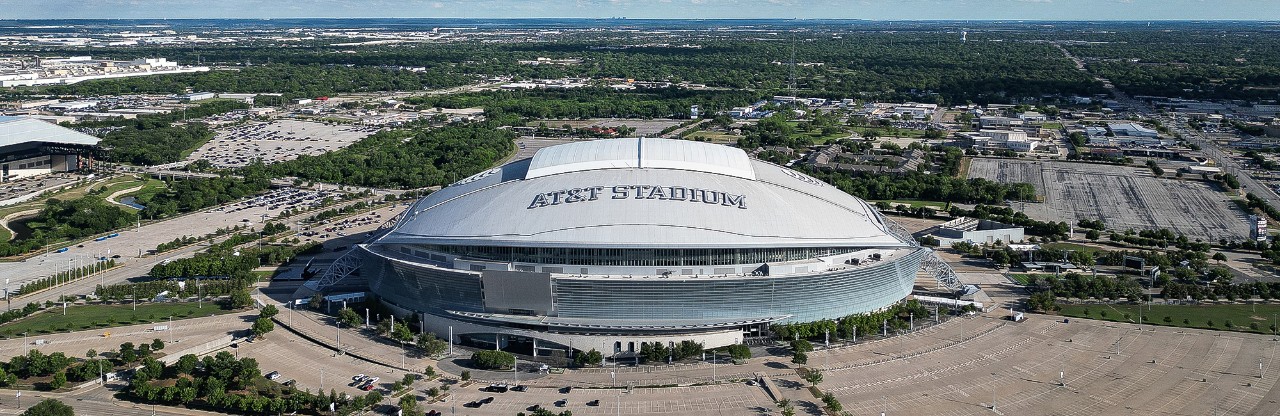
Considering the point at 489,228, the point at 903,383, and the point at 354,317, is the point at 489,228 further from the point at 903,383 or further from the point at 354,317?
the point at 903,383

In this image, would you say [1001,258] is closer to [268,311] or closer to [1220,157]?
[268,311]

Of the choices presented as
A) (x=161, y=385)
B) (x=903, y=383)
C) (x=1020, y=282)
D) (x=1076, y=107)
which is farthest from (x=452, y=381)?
(x=1076, y=107)

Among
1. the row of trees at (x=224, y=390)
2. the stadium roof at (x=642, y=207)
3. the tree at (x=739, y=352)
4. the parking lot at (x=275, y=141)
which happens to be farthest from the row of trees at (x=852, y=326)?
the parking lot at (x=275, y=141)

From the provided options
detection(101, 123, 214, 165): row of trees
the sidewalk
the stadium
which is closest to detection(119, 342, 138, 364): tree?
the sidewalk

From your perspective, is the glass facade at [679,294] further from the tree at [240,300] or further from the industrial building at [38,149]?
the industrial building at [38,149]

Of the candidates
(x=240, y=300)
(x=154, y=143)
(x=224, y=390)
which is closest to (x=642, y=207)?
(x=224, y=390)

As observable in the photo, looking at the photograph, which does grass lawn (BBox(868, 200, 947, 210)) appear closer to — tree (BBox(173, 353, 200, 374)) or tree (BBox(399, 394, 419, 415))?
tree (BBox(399, 394, 419, 415))
